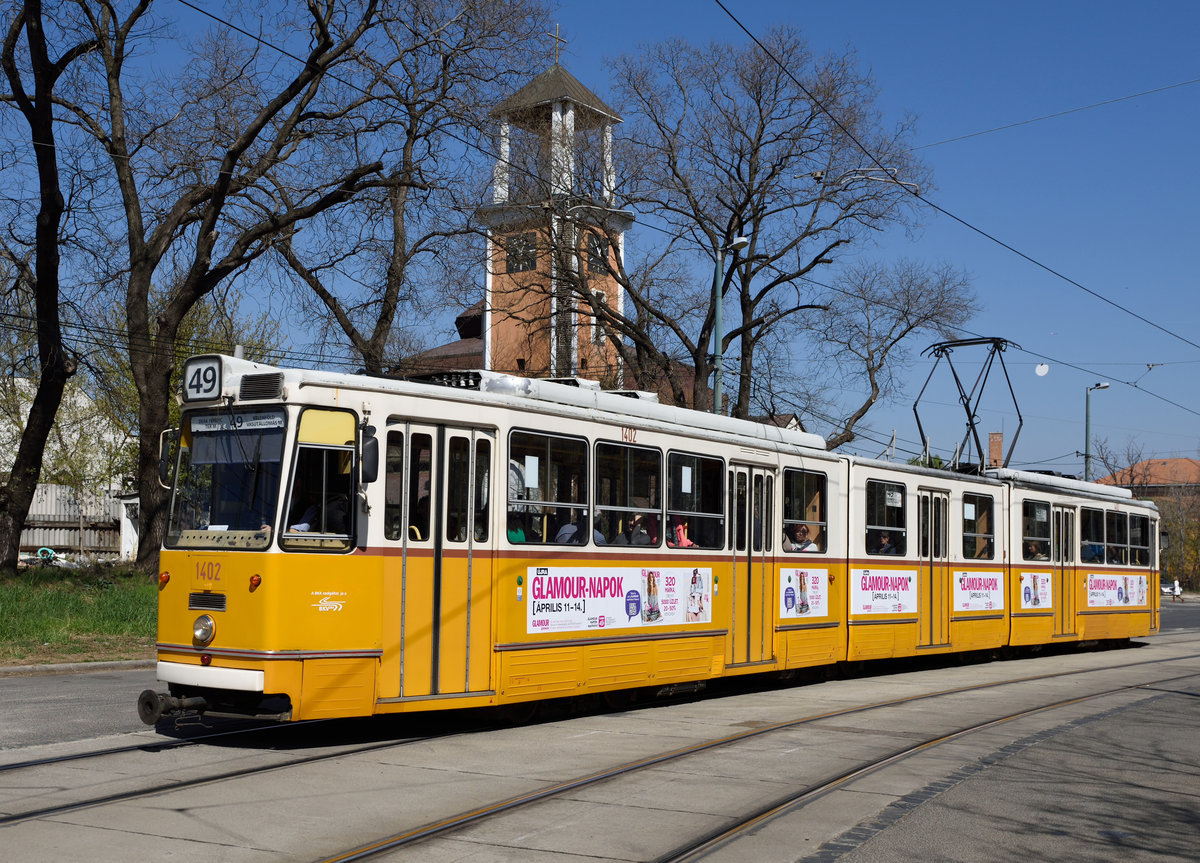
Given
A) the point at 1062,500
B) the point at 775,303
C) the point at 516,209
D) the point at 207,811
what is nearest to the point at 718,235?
the point at 775,303

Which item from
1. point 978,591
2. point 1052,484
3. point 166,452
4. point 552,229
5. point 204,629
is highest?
point 552,229

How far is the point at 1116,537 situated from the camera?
961 inches

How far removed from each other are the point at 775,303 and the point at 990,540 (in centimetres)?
1593

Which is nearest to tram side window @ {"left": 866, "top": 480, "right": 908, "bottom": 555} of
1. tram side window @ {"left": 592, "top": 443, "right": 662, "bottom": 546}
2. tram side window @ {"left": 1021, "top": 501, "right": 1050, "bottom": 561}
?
tram side window @ {"left": 1021, "top": 501, "right": 1050, "bottom": 561}

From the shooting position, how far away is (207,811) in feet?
24.5

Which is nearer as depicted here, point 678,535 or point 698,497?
point 678,535

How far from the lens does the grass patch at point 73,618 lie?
17969 millimetres

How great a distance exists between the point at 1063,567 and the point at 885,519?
640 centimetres

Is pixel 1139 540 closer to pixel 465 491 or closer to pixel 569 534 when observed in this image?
pixel 569 534

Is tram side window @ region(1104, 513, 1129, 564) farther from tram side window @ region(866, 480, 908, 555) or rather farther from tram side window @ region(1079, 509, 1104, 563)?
tram side window @ region(866, 480, 908, 555)

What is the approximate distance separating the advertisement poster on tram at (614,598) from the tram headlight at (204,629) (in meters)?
2.82

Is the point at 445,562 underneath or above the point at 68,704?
above

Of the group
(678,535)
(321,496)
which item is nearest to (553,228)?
(678,535)

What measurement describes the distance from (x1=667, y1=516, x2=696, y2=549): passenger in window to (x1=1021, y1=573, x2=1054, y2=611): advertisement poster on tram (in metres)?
9.91
